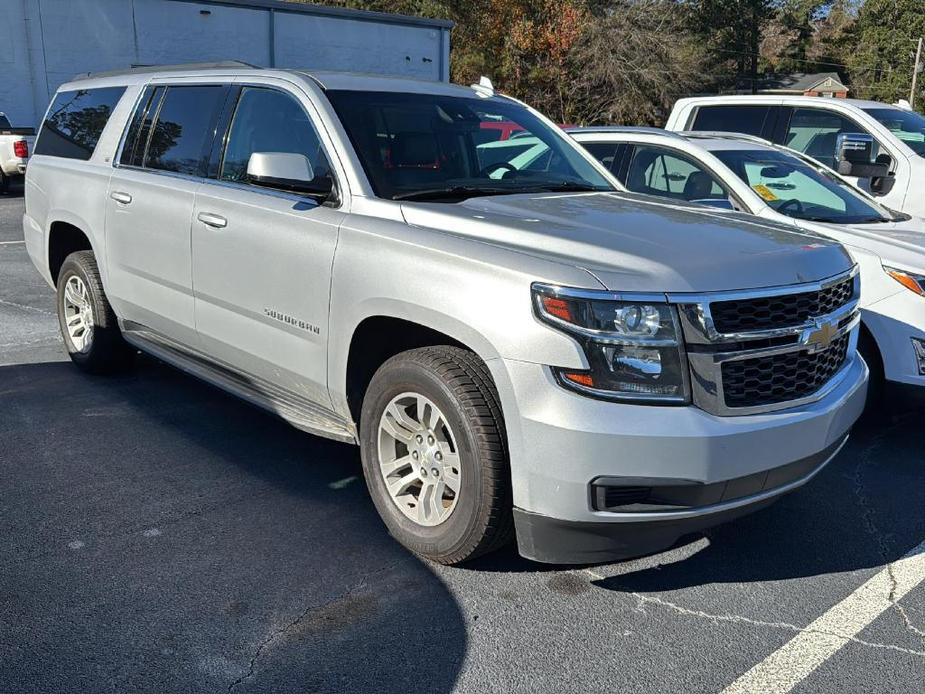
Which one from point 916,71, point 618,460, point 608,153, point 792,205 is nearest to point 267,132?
point 618,460

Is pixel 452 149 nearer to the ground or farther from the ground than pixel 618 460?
farther from the ground

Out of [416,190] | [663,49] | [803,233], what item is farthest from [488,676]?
[663,49]

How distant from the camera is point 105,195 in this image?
562 centimetres

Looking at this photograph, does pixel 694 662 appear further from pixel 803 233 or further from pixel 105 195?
pixel 105 195

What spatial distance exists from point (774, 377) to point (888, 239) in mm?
2872

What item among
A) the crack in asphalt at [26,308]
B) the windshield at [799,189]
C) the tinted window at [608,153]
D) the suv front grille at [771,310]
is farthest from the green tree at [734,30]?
the suv front grille at [771,310]

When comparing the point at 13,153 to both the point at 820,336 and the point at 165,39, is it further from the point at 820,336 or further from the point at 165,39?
the point at 820,336

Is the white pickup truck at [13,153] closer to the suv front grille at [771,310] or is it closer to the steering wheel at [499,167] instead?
the steering wheel at [499,167]

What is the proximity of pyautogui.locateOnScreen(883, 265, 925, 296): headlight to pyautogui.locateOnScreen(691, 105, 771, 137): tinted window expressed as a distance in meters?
4.81

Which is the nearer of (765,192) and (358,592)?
(358,592)

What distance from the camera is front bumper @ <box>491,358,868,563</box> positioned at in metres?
3.12

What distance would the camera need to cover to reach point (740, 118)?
32.8 feet

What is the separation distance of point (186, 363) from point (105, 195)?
4.13ft

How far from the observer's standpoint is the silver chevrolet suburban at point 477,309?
3.17 m
